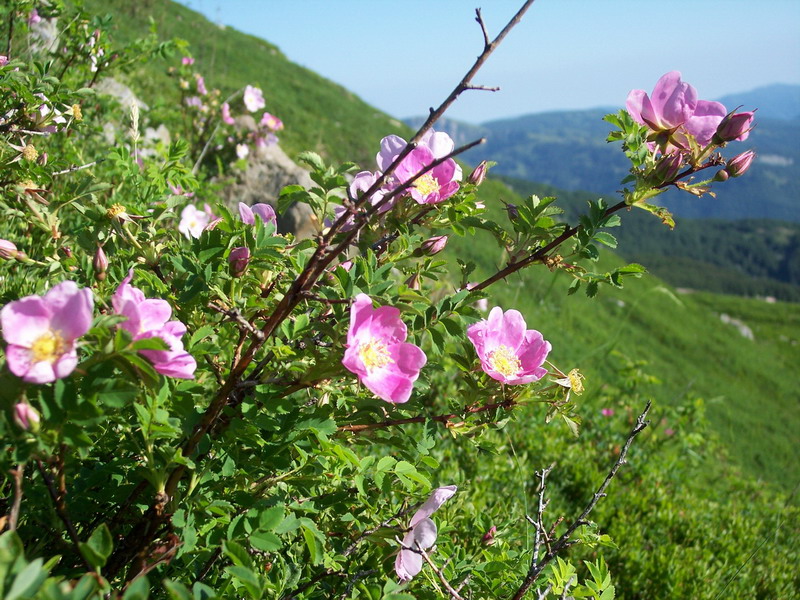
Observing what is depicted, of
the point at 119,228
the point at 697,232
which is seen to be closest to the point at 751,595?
the point at 119,228

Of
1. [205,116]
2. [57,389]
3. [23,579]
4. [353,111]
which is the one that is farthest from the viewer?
[353,111]

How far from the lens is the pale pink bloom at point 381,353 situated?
102 cm

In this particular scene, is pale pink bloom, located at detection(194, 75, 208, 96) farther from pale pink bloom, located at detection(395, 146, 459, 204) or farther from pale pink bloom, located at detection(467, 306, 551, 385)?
pale pink bloom, located at detection(467, 306, 551, 385)

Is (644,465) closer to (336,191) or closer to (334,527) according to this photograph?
(334,527)

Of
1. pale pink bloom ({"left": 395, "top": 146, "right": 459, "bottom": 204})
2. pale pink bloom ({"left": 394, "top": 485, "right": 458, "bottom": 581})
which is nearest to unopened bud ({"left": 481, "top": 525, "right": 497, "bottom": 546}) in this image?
pale pink bloom ({"left": 394, "top": 485, "right": 458, "bottom": 581})

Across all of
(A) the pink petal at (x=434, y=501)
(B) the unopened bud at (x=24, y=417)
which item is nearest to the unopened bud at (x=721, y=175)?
(A) the pink petal at (x=434, y=501)

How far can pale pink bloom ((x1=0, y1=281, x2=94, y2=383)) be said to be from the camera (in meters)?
0.82

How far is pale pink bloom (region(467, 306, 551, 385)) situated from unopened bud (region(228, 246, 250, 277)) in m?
0.51

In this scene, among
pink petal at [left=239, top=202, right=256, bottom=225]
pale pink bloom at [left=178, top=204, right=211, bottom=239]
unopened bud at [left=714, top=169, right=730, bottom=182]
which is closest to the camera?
unopened bud at [left=714, top=169, right=730, bottom=182]

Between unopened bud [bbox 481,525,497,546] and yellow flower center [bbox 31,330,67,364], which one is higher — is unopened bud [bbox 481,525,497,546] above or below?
below

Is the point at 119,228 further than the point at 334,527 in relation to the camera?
No

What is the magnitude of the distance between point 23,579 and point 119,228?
2.66 ft

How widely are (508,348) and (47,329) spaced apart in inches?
38.9

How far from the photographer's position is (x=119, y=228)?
132cm
